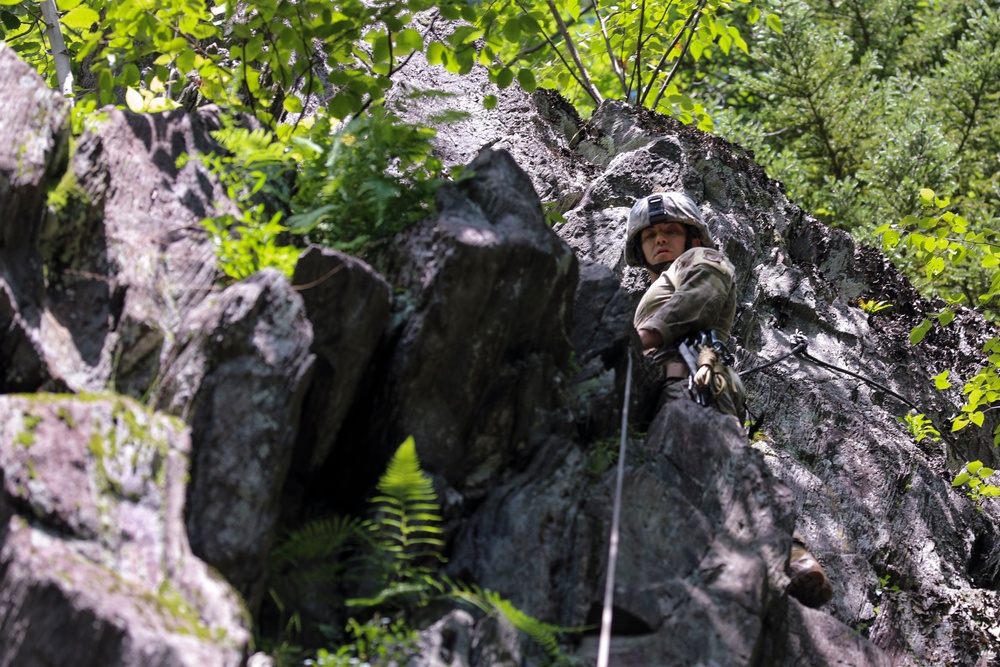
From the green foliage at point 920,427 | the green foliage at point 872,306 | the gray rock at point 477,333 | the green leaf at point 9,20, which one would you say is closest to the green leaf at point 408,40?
the gray rock at point 477,333

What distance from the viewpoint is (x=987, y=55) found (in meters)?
15.3

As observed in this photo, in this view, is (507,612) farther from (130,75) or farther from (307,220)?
(130,75)

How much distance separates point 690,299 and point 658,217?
85 centimetres

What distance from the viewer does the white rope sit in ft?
14.4

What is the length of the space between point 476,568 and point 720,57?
1456 centimetres

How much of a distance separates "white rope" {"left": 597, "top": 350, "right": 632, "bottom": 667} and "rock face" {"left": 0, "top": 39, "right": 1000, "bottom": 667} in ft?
0.37

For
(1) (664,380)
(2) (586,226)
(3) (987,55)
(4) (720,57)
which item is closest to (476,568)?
(1) (664,380)

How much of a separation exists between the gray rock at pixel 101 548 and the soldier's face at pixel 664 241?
4.39m

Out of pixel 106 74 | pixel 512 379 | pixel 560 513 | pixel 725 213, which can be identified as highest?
pixel 725 213

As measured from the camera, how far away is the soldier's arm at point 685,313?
24.9 feet

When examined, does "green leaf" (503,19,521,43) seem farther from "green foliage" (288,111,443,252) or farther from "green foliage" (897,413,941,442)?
"green foliage" (897,413,941,442)

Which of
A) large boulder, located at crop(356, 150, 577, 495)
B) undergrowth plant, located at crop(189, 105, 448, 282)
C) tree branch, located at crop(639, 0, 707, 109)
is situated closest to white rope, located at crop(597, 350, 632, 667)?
large boulder, located at crop(356, 150, 577, 495)

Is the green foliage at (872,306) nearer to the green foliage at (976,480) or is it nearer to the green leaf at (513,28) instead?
the green foliage at (976,480)

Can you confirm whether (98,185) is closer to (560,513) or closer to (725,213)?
(560,513)
